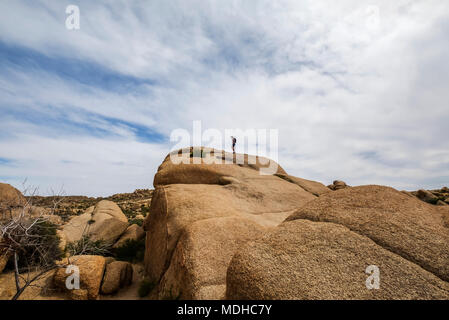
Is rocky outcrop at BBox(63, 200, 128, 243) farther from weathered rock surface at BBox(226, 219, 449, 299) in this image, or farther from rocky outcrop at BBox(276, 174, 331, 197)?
weathered rock surface at BBox(226, 219, 449, 299)

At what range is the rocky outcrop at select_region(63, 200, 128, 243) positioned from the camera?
Answer: 16922 millimetres

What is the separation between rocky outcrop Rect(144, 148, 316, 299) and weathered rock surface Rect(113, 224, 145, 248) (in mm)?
3827

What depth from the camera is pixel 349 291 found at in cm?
406

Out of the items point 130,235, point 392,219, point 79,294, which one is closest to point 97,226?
point 130,235

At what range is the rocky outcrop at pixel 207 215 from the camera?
6.97 meters

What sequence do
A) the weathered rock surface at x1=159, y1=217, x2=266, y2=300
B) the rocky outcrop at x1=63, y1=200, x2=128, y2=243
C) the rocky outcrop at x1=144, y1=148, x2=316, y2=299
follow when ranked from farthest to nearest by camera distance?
the rocky outcrop at x1=63, y1=200, x2=128, y2=243, the rocky outcrop at x1=144, y1=148, x2=316, y2=299, the weathered rock surface at x1=159, y1=217, x2=266, y2=300

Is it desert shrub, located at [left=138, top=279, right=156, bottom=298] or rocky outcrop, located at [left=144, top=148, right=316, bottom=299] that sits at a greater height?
rocky outcrop, located at [left=144, top=148, right=316, bottom=299]

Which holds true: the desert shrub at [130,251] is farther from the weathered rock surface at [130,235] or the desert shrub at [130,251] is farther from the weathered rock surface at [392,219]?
the weathered rock surface at [392,219]

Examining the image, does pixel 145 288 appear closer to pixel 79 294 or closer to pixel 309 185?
pixel 79 294

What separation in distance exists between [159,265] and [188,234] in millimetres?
2982

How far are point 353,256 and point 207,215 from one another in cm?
619

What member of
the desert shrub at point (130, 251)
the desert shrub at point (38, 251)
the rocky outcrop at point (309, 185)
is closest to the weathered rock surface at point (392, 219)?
the desert shrub at point (130, 251)

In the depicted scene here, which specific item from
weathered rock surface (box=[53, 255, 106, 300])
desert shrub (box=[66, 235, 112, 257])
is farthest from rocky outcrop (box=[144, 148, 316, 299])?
desert shrub (box=[66, 235, 112, 257])
